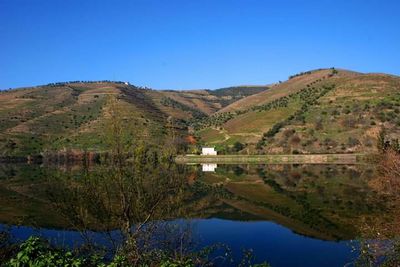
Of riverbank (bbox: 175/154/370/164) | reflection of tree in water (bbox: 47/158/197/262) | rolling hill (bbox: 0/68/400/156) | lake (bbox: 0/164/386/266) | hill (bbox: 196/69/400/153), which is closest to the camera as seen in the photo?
reflection of tree in water (bbox: 47/158/197/262)

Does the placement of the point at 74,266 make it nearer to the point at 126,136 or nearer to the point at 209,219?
the point at 126,136

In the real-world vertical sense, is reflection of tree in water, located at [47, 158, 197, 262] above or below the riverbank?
above

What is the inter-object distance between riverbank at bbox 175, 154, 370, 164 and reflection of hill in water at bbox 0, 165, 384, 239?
32.8 meters

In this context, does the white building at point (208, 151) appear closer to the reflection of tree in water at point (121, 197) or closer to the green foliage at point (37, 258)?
the reflection of tree in water at point (121, 197)

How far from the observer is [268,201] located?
2226 inches

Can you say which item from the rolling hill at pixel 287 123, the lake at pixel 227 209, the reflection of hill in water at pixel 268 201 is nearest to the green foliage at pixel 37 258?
the lake at pixel 227 209

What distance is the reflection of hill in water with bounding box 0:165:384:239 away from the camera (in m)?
39.8

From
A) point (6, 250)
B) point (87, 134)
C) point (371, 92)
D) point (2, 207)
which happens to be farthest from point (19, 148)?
point (6, 250)

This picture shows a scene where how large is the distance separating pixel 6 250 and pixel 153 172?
288 inches

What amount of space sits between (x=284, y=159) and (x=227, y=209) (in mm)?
76096

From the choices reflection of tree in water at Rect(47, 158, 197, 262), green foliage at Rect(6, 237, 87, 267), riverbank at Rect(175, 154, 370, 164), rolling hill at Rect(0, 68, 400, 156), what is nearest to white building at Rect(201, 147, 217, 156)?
riverbank at Rect(175, 154, 370, 164)

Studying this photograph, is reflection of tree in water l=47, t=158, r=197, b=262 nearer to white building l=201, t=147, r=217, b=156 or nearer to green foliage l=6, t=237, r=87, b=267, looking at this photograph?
green foliage l=6, t=237, r=87, b=267

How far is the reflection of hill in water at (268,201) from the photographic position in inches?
1569

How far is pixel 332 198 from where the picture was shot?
57125 millimetres
